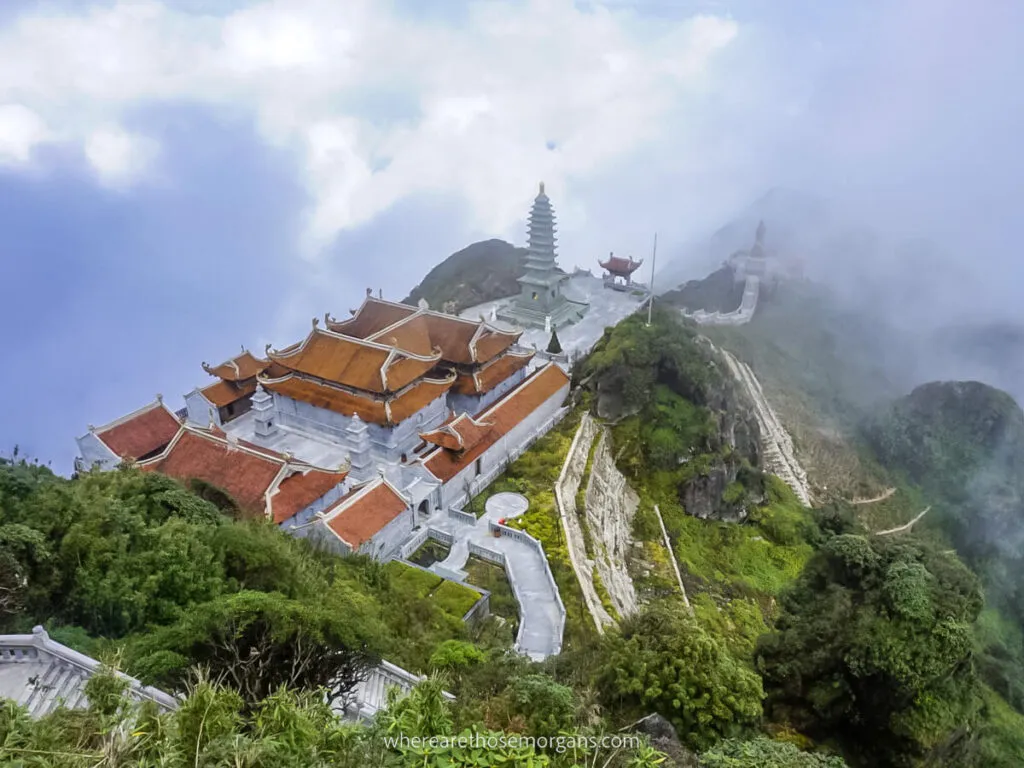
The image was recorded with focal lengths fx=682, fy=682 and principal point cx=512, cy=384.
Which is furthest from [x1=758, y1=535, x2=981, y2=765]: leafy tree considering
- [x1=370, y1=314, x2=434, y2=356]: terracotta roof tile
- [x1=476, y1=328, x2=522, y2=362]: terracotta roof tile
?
[x1=370, y1=314, x2=434, y2=356]: terracotta roof tile

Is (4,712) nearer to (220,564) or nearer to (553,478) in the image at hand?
(220,564)

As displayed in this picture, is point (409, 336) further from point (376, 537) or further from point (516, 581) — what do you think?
point (516, 581)

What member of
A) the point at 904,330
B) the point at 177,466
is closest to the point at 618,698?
the point at 177,466

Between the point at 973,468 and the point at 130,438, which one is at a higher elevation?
the point at 973,468

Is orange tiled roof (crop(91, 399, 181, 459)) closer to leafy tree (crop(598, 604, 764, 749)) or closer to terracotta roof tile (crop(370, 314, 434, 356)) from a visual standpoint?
terracotta roof tile (crop(370, 314, 434, 356))

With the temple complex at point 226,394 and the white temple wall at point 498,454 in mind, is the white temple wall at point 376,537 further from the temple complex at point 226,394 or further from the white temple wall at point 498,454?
the temple complex at point 226,394

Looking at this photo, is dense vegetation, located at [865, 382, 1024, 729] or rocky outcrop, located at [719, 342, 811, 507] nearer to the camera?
dense vegetation, located at [865, 382, 1024, 729]

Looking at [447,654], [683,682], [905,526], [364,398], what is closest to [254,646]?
[447,654]
